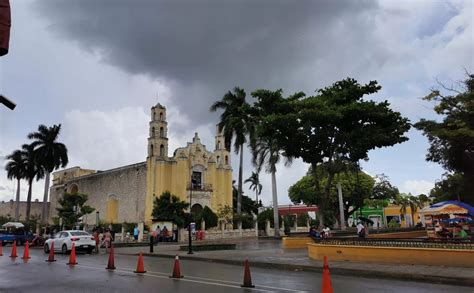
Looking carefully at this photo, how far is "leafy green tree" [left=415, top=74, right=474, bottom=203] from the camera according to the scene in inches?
909

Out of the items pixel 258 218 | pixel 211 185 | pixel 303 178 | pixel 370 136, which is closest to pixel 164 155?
pixel 211 185

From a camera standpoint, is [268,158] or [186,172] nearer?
[268,158]

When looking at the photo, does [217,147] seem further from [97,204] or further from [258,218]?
[97,204]

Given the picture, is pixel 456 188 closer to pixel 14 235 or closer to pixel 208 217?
pixel 208 217

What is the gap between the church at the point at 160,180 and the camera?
5200 cm

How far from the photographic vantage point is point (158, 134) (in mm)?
52688

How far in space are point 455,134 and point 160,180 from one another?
35782 mm

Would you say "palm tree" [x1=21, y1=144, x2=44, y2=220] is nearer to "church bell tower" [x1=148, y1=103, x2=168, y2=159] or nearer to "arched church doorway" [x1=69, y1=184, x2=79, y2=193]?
"arched church doorway" [x1=69, y1=184, x2=79, y2=193]

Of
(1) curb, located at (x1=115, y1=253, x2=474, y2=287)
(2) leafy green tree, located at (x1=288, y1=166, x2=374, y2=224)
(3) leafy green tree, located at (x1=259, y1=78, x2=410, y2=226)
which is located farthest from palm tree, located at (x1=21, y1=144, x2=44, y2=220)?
(1) curb, located at (x1=115, y1=253, x2=474, y2=287)

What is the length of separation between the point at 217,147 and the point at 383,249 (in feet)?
149

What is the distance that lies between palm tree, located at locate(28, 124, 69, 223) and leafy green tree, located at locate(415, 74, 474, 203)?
41.8 metres

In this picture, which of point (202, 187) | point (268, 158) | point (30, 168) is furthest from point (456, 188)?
point (30, 168)

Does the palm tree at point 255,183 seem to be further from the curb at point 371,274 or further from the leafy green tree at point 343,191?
the curb at point 371,274

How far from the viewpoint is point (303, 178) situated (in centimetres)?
6769
